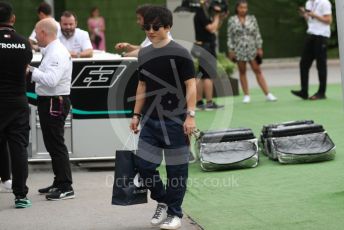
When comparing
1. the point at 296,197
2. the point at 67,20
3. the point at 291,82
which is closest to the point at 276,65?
the point at 291,82

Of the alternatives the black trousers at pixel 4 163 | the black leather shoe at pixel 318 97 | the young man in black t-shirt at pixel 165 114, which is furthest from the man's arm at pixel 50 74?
the black leather shoe at pixel 318 97

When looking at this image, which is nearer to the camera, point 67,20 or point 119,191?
point 119,191

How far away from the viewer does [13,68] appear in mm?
8258

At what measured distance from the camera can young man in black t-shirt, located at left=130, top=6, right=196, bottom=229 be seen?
7.18 meters

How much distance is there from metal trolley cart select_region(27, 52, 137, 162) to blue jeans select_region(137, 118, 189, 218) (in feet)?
9.50

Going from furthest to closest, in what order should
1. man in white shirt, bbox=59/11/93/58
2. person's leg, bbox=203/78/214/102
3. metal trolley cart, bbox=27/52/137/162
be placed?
1. person's leg, bbox=203/78/214/102
2. man in white shirt, bbox=59/11/93/58
3. metal trolley cart, bbox=27/52/137/162

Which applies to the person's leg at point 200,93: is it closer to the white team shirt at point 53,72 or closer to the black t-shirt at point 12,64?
the white team shirt at point 53,72

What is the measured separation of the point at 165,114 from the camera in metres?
7.29

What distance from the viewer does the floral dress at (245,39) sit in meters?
16.0

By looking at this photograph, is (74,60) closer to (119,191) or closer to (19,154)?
(19,154)

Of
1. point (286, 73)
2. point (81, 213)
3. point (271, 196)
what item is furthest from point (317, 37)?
point (81, 213)

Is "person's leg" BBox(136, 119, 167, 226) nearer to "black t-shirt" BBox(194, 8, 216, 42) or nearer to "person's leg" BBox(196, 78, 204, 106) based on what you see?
"black t-shirt" BBox(194, 8, 216, 42)

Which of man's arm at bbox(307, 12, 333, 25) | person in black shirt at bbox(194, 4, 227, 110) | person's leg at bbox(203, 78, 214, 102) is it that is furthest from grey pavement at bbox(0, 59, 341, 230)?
man's arm at bbox(307, 12, 333, 25)

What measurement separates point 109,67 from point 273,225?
3.70 meters
